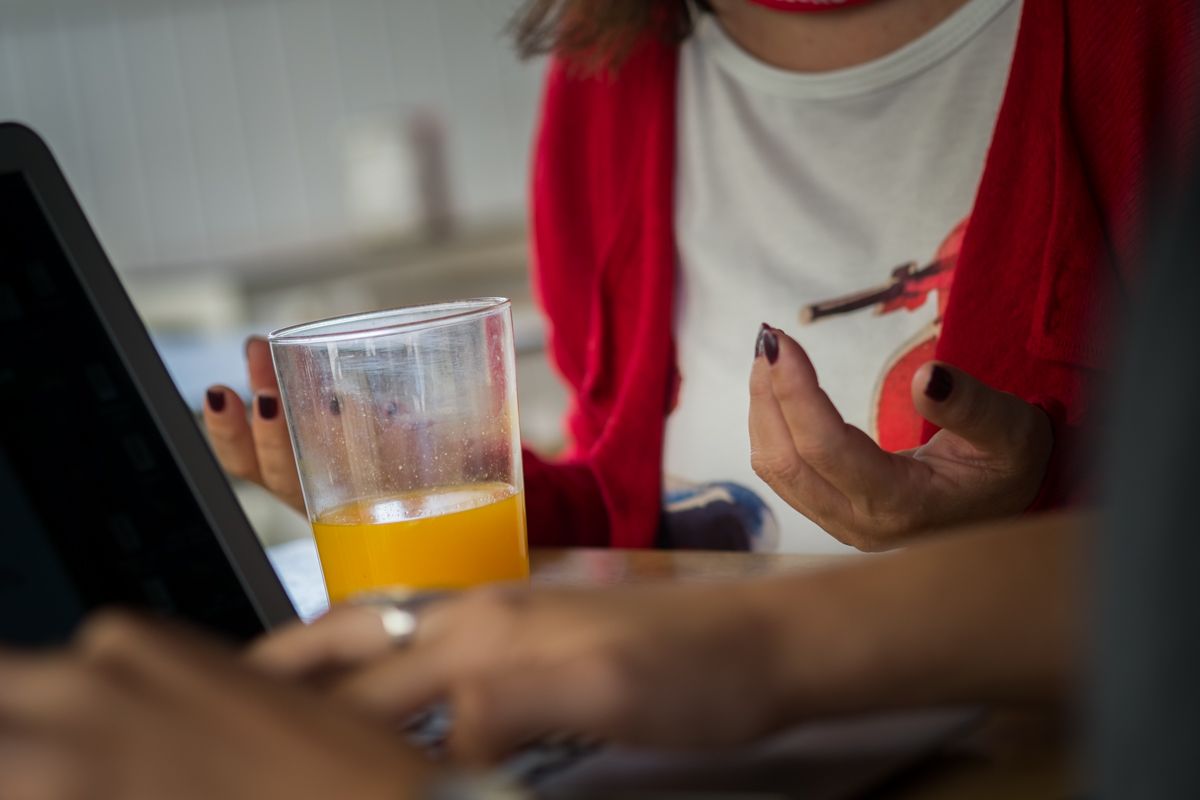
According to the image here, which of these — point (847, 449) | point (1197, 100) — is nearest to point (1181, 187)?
point (847, 449)

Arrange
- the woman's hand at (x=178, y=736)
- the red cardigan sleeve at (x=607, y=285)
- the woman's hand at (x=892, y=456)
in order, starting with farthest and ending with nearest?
the red cardigan sleeve at (x=607, y=285) < the woman's hand at (x=892, y=456) < the woman's hand at (x=178, y=736)

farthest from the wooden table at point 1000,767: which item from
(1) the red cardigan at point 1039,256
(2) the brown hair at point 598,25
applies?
(2) the brown hair at point 598,25

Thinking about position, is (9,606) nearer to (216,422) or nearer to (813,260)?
(216,422)

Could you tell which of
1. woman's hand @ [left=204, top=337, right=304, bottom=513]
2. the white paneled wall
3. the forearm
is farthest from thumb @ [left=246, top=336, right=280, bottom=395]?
the white paneled wall

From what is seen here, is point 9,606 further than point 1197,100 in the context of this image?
No

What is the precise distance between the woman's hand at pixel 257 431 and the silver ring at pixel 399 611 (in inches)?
15.7

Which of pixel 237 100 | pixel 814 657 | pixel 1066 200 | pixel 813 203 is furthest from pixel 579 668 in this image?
pixel 237 100

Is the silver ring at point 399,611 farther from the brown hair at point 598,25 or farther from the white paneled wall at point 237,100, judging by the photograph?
the white paneled wall at point 237,100

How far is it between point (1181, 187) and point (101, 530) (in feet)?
1.47

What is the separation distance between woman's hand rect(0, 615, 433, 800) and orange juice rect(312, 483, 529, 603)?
1.03 ft

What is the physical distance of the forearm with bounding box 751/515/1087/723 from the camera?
0.38 meters

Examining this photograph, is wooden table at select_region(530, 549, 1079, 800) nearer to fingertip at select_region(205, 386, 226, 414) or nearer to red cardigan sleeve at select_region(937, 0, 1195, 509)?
red cardigan sleeve at select_region(937, 0, 1195, 509)

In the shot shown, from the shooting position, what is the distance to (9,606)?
1.64 feet

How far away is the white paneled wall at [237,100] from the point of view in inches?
143
